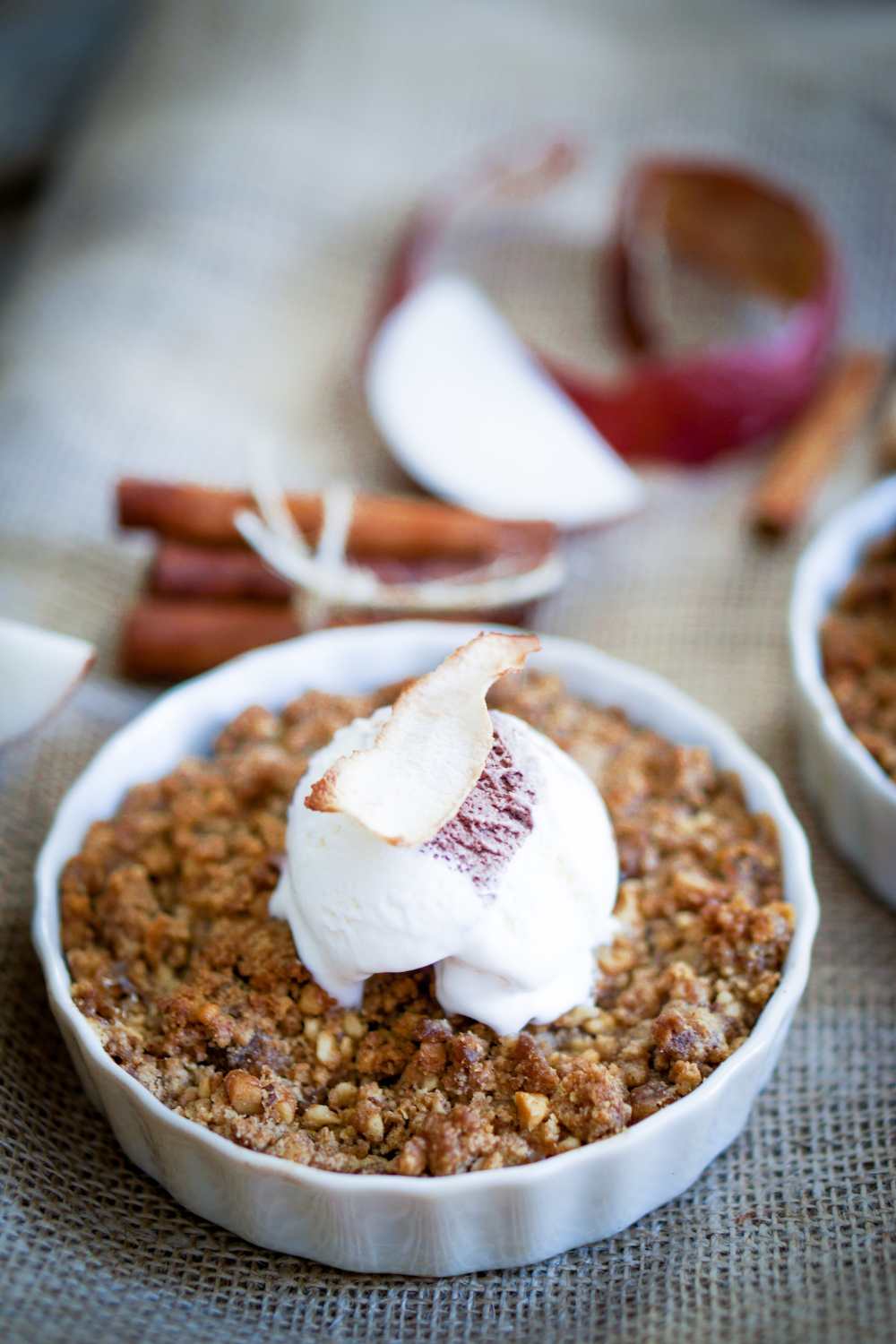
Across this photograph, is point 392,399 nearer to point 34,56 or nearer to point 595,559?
point 595,559

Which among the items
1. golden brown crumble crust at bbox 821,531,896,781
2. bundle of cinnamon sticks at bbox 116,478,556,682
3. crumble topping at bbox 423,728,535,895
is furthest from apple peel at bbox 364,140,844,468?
crumble topping at bbox 423,728,535,895

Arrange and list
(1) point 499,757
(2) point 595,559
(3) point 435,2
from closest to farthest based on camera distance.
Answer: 1. (1) point 499,757
2. (2) point 595,559
3. (3) point 435,2

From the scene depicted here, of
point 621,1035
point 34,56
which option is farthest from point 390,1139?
point 34,56

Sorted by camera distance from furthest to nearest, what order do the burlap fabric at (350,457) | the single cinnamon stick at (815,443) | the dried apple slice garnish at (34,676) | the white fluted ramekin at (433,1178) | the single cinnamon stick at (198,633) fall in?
the single cinnamon stick at (815,443) < the single cinnamon stick at (198,633) < the dried apple slice garnish at (34,676) < the burlap fabric at (350,457) < the white fluted ramekin at (433,1178)

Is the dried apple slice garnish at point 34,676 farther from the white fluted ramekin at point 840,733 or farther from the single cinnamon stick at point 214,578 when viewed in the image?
the white fluted ramekin at point 840,733

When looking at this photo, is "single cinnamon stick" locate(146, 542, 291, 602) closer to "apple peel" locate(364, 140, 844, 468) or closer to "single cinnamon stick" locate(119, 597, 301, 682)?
"single cinnamon stick" locate(119, 597, 301, 682)

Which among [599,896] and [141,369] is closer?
[599,896]

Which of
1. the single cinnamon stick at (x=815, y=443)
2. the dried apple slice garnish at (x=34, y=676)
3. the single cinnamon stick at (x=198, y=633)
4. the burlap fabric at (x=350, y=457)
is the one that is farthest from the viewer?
the single cinnamon stick at (x=815, y=443)

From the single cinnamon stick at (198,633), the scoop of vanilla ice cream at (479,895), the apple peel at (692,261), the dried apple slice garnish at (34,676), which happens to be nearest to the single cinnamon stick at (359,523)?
the single cinnamon stick at (198,633)
